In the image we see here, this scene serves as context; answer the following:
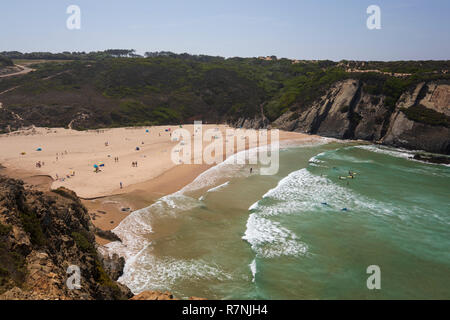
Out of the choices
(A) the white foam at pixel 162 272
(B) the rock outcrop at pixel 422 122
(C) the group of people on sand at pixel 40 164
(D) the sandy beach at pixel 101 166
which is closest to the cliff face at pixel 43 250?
(A) the white foam at pixel 162 272

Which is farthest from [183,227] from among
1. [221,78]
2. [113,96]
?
[221,78]

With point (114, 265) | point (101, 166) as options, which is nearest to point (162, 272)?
point (114, 265)

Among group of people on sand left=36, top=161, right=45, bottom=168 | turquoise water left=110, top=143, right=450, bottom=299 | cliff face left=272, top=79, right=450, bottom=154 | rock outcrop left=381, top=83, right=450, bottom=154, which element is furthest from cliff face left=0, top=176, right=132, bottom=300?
cliff face left=272, top=79, right=450, bottom=154

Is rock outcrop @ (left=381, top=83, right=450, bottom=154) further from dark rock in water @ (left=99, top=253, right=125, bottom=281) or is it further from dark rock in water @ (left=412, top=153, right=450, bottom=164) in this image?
dark rock in water @ (left=99, top=253, right=125, bottom=281)

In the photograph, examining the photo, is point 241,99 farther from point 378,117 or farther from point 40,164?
point 40,164

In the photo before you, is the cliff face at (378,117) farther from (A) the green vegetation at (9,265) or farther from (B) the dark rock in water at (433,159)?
(A) the green vegetation at (9,265)
